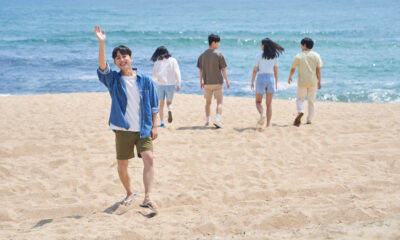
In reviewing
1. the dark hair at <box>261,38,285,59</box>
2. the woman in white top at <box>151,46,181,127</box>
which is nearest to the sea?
the dark hair at <box>261,38,285,59</box>

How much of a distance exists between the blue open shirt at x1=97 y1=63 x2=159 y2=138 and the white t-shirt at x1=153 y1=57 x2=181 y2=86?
4.00 m

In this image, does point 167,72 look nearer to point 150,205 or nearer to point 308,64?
point 308,64

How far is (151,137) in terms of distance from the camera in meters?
4.42

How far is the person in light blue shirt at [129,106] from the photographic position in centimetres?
420

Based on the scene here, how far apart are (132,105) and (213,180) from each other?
1.76 m

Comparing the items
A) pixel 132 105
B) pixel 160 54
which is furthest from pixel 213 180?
pixel 160 54

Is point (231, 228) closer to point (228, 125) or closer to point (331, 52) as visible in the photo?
point (228, 125)

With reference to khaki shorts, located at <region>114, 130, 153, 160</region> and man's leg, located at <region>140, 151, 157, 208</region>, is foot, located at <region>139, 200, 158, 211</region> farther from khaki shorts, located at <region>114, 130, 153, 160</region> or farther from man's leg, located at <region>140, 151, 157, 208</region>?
khaki shorts, located at <region>114, 130, 153, 160</region>

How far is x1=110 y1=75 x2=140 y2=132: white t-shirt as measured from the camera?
4.23m

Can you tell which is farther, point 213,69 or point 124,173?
point 213,69

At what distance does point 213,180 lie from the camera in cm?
545

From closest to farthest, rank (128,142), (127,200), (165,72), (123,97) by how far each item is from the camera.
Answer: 1. (123,97)
2. (128,142)
3. (127,200)
4. (165,72)

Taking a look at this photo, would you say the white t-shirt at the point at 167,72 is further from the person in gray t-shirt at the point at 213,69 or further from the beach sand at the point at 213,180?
the beach sand at the point at 213,180

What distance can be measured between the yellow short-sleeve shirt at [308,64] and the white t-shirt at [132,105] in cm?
481
